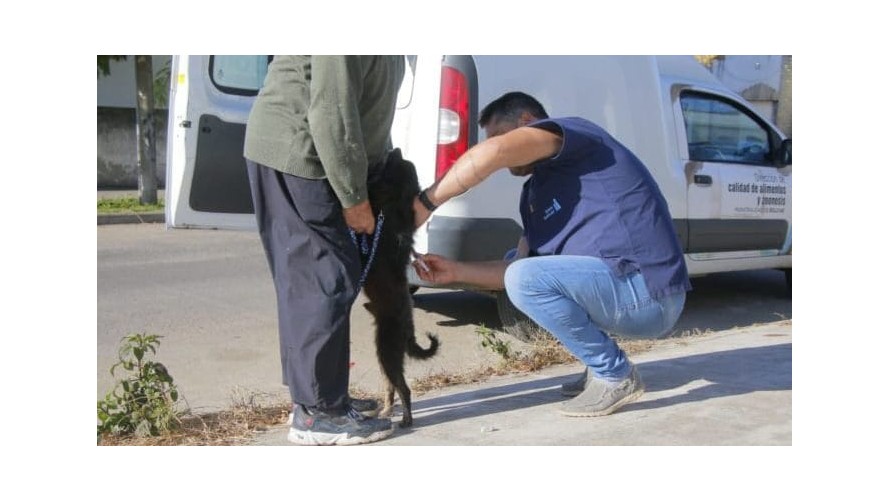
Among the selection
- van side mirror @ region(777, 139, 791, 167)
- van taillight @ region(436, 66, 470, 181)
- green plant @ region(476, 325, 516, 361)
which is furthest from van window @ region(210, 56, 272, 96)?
van side mirror @ region(777, 139, 791, 167)

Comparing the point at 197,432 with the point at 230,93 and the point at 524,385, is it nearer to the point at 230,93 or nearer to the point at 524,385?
the point at 524,385

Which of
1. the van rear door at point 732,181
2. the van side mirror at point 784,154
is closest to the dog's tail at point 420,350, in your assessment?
the van rear door at point 732,181

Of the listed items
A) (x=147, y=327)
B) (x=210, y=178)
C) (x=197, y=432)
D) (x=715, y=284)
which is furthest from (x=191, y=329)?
(x=715, y=284)

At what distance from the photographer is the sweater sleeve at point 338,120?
304 cm

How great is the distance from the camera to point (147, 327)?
6.21 meters

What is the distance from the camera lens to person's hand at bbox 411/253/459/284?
385cm

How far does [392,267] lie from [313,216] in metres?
0.44

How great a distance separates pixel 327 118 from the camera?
9.98ft

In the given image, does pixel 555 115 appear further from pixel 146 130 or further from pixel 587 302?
pixel 146 130

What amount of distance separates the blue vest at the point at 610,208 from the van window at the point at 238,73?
2.98 meters

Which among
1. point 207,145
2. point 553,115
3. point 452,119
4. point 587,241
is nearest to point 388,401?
point 587,241

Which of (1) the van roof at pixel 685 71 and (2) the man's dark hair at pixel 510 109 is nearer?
(2) the man's dark hair at pixel 510 109

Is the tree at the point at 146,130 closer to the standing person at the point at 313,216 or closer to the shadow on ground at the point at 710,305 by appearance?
the shadow on ground at the point at 710,305

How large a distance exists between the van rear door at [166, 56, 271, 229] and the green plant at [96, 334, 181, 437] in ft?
8.18
